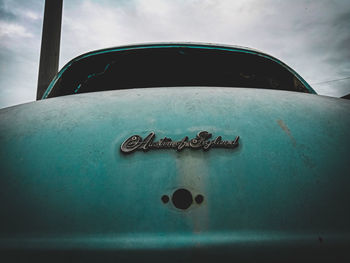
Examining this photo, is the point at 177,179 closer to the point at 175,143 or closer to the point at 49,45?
the point at 175,143

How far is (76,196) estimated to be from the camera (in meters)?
0.72

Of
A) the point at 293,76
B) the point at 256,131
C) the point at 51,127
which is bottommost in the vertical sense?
the point at 256,131

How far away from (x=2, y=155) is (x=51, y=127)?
195 mm

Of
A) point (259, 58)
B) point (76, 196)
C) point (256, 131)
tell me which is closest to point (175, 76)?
point (259, 58)

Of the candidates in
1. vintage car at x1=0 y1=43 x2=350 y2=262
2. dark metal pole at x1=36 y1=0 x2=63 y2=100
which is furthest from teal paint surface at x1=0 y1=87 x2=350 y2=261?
dark metal pole at x1=36 y1=0 x2=63 y2=100

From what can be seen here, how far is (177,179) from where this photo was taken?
71 cm

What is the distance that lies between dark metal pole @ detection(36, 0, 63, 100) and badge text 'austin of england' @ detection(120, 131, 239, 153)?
699 cm

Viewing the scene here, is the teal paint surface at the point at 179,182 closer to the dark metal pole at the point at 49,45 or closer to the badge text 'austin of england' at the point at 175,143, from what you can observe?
the badge text 'austin of england' at the point at 175,143

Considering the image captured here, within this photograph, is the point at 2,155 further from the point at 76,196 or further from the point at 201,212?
the point at 201,212

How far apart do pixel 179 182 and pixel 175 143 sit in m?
0.15

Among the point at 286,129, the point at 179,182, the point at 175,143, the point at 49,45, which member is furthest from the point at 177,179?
the point at 49,45

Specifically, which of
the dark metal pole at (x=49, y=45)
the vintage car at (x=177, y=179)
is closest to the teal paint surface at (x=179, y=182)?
the vintage car at (x=177, y=179)

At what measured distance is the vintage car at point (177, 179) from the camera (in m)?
0.63

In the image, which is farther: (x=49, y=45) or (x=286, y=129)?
(x=49, y=45)
